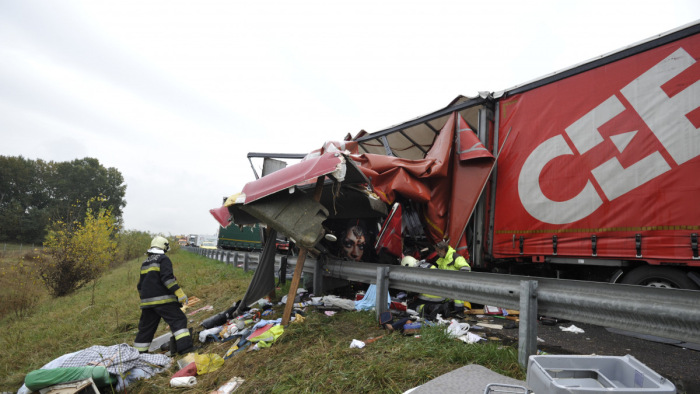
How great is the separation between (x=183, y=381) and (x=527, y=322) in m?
3.24

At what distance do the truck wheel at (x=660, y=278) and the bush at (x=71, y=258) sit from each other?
680 inches

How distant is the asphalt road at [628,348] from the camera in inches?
97.6

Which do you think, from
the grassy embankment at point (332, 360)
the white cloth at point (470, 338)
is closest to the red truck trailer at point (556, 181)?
the grassy embankment at point (332, 360)

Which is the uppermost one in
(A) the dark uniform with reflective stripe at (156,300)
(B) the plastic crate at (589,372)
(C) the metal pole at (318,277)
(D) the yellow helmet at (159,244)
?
(D) the yellow helmet at (159,244)

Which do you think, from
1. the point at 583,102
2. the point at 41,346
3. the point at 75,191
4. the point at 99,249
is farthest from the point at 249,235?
the point at 75,191

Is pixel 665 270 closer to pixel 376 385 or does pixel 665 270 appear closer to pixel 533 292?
pixel 533 292

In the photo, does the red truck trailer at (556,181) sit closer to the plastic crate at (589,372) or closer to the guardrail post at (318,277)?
the guardrail post at (318,277)

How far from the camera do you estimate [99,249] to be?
16.3 meters

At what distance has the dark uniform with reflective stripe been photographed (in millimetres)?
5133

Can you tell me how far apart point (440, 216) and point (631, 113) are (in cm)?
289

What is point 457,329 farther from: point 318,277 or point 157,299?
point 157,299

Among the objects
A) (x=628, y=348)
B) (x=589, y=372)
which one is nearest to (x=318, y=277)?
(x=628, y=348)

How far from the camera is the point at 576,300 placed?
2584 millimetres

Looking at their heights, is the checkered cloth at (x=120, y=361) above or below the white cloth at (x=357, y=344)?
below
